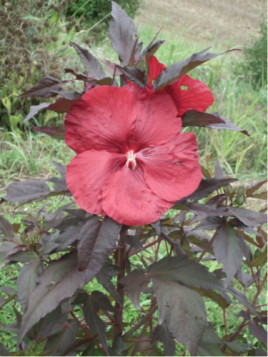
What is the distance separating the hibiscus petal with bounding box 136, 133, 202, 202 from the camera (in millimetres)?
698

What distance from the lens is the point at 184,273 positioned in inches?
31.8

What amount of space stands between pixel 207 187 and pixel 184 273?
174mm

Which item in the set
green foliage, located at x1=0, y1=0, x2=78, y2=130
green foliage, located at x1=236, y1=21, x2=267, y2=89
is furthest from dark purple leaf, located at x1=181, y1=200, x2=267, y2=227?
green foliage, located at x1=236, y1=21, x2=267, y2=89

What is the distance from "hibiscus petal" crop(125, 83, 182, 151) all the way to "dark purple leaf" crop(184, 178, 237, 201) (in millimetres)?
122

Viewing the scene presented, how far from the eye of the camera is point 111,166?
2.31 feet

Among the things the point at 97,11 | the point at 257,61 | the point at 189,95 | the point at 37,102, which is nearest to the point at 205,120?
the point at 189,95

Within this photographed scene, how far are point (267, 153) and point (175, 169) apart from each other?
2.87 m

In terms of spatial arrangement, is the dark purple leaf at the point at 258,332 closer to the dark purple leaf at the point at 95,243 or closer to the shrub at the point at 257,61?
the dark purple leaf at the point at 95,243

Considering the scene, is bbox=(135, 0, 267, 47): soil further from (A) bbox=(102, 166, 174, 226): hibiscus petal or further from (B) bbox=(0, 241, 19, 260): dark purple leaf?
(A) bbox=(102, 166, 174, 226): hibiscus petal

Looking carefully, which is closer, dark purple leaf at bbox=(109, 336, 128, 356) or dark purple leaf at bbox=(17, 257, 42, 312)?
dark purple leaf at bbox=(17, 257, 42, 312)

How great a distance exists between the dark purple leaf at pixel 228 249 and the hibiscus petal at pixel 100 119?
275 millimetres

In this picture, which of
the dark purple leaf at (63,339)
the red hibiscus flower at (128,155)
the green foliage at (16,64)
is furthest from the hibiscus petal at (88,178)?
the green foliage at (16,64)

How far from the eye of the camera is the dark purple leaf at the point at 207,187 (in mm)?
756

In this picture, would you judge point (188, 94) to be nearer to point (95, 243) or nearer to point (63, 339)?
point (95, 243)
